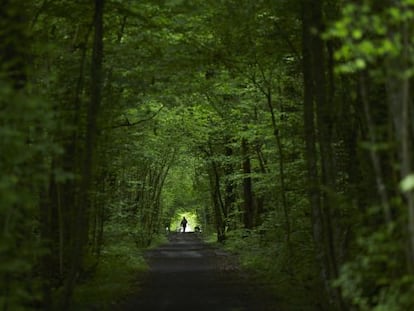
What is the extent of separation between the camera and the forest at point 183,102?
18.7 ft

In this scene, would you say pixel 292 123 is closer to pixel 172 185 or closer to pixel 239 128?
pixel 239 128

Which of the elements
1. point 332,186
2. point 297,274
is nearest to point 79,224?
point 332,186

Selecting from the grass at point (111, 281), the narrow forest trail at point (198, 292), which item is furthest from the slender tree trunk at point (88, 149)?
the narrow forest trail at point (198, 292)

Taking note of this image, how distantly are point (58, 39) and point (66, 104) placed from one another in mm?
2324

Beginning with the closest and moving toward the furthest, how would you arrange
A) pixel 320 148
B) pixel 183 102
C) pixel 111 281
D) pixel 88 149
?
pixel 88 149
pixel 320 148
pixel 111 281
pixel 183 102

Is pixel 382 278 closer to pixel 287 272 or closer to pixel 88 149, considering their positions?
pixel 88 149

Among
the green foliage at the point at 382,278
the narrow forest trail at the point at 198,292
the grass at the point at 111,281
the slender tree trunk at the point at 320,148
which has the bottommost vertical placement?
the narrow forest trail at the point at 198,292

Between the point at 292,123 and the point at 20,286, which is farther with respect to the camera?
the point at 292,123

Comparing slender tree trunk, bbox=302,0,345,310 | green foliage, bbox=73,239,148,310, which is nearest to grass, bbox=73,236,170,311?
green foliage, bbox=73,239,148,310

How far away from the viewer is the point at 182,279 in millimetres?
16156

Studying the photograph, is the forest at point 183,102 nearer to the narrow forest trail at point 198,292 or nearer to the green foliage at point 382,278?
the green foliage at point 382,278

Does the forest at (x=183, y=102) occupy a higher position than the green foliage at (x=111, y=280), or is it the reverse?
the forest at (x=183, y=102)

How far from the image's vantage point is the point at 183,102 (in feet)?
61.2

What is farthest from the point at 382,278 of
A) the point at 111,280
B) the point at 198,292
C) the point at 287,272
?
the point at 111,280
